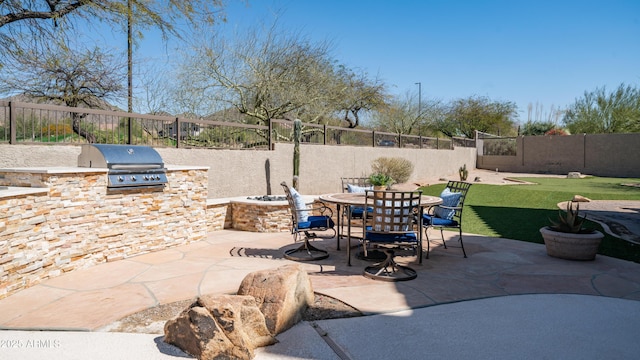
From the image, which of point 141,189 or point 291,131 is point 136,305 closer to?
point 141,189

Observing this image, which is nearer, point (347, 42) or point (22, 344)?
point (22, 344)

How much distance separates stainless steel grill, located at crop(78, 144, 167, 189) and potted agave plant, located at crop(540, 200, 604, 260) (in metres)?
5.75

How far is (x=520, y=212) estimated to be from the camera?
34.4ft

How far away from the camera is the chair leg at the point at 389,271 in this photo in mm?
4918

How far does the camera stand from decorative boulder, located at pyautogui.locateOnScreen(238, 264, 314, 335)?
344 centimetres

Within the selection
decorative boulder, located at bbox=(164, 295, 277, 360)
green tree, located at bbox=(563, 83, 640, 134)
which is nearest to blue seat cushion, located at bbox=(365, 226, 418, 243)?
decorative boulder, located at bbox=(164, 295, 277, 360)

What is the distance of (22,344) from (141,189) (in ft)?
10.4

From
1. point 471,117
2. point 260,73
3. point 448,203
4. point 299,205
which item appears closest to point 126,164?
point 299,205

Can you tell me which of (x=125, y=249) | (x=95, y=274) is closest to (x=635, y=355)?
(x=95, y=274)

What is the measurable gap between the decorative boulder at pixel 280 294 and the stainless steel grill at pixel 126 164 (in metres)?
2.95

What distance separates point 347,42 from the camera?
16688mm

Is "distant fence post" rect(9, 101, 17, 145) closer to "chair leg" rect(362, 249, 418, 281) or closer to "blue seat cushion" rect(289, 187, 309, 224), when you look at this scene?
"blue seat cushion" rect(289, 187, 309, 224)

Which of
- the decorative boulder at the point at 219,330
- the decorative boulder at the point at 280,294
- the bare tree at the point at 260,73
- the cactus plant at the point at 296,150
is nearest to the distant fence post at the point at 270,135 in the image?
the cactus plant at the point at 296,150

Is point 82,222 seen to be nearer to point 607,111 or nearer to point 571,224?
point 571,224
